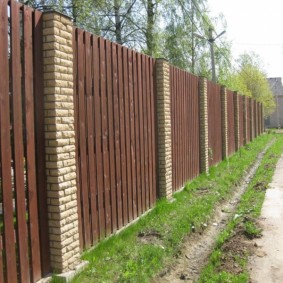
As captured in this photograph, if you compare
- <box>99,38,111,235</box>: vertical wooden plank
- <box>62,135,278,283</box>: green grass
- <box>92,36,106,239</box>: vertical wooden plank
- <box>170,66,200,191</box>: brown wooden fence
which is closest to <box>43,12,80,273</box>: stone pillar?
<box>62,135,278,283</box>: green grass

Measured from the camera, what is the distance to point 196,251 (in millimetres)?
6016

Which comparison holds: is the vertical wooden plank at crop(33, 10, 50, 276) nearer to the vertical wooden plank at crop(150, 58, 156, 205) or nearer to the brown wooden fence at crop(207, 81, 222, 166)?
the vertical wooden plank at crop(150, 58, 156, 205)

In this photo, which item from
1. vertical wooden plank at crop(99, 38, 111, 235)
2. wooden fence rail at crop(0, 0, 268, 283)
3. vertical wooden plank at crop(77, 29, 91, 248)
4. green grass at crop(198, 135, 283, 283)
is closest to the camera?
wooden fence rail at crop(0, 0, 268, 283)

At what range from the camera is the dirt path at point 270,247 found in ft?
15.5

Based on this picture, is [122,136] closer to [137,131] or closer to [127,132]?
[127,132]

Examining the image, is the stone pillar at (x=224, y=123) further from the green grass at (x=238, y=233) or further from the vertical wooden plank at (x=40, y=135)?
the vertical wooden plank at (x=40, y=135)

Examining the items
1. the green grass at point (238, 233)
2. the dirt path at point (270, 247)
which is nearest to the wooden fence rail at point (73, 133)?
the green grass at point (238, 233)

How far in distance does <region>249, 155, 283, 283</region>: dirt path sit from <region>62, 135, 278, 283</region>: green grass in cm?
99

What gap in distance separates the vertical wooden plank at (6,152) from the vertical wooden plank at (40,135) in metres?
0.48

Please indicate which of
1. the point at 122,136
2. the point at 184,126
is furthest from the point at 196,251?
the point at 184,126

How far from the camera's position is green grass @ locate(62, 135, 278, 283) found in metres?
4.55

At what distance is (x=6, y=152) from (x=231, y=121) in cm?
1425

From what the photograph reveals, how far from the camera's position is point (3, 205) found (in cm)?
373

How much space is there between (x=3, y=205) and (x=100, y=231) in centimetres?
189
